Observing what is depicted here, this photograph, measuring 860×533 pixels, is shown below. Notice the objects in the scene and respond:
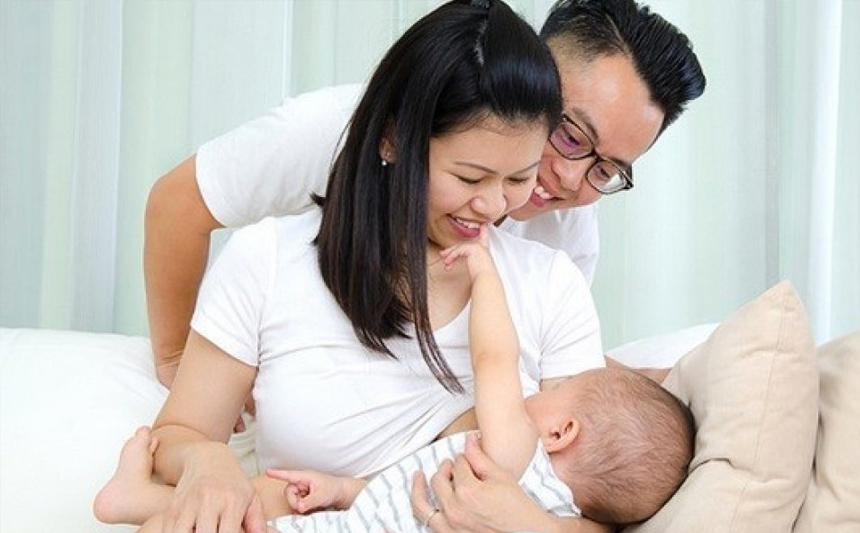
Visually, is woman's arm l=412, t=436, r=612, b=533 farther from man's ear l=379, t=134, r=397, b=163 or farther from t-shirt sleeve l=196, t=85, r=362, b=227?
t-shirt sleeve l=196, t=85, r=362, b=227

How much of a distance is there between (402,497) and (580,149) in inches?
23.2

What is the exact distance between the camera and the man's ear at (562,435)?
1.59 meters

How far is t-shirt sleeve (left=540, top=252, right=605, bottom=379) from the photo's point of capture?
1.72m

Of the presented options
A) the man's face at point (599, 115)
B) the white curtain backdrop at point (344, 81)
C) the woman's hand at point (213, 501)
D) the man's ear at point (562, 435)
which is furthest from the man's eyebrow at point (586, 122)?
the white curtain backdrop at point (344, 81)

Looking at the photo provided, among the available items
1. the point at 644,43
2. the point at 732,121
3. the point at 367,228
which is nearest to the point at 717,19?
the point at 732,121

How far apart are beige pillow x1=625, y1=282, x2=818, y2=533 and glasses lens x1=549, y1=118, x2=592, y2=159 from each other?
15.0 inches

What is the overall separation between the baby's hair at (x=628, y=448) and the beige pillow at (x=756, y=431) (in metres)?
0.03

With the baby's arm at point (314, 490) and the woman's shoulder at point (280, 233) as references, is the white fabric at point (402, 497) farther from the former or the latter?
the woman's shoulder at point (280, 233)

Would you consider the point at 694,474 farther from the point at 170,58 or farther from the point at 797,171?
the point at 170,58

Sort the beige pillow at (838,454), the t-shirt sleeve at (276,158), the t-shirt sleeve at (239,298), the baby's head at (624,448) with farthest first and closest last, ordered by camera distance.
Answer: the t-shirt sleeve at (276,158) < the t-shirt sleeve at (239,298) < the baby's head at (624,448) < the beige pillow at (838,454)

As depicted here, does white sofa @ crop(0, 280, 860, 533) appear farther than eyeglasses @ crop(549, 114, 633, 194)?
No

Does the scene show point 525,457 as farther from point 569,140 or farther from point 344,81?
point 344,81

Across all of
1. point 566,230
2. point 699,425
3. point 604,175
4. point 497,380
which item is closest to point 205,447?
point 497,380

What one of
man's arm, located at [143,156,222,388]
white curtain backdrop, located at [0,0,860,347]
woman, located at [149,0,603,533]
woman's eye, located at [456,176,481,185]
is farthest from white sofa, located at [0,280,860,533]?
white curtain backdrop, located at [0,0,860,347]
